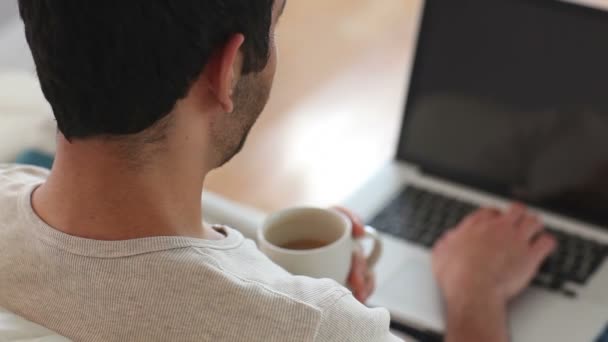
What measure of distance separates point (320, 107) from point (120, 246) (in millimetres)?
1179

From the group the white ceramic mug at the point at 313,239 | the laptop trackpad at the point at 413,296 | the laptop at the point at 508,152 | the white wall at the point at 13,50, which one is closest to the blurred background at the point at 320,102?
the white wall at the point at 13,50

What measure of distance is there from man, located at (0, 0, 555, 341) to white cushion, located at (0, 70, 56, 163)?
574mm

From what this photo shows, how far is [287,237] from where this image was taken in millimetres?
905

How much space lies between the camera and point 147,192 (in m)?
0.61

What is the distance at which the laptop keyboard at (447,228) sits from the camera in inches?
44.1

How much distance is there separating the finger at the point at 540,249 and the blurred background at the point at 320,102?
1.39 feet

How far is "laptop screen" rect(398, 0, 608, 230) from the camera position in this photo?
3.75 feet

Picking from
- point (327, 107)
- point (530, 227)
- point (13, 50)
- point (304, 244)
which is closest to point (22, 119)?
point (13, 50)

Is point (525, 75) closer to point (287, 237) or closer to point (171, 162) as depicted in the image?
point (287, 237)

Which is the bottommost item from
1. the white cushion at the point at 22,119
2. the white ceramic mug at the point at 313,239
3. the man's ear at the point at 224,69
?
the white cushion at the point at 22,119

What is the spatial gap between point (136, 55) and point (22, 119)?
2.58ft

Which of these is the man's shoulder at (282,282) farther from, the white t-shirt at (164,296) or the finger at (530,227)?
the finger at (530,227)

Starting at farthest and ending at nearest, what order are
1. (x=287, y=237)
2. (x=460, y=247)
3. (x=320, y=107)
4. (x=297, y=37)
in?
(x=297, y=37) < (x=320, y=107) < (x=460, y=247) < (x=287, y=237)

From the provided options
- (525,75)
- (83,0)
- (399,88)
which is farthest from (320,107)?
(83,0)
